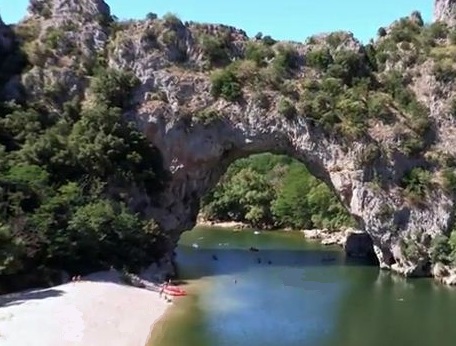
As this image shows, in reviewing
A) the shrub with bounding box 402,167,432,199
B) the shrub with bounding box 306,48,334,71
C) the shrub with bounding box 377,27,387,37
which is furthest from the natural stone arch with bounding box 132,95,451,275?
the shrub with bounding box 377,27,387,37

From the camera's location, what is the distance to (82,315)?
36.9 meters

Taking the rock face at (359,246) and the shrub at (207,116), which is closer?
the shrub at (207,116)

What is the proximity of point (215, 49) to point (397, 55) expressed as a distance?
1680 cm

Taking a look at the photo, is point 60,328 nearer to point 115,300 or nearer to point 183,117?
point 115,300

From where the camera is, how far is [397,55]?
63938 mm

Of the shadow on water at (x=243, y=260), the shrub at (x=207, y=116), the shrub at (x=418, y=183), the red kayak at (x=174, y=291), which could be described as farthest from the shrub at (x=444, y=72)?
the red kayak at (x=174, y=291)

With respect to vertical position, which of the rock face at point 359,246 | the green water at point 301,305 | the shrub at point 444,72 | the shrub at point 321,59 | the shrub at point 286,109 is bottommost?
the green water at point 301,305

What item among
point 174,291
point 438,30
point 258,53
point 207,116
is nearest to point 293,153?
point 207,116

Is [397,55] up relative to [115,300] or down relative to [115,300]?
up

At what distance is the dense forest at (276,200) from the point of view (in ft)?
278

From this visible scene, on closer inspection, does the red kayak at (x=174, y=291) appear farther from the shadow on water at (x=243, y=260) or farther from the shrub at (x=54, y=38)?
the shrub at (x=54, y=38)

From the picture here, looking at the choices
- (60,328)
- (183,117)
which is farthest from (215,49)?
(60,328)

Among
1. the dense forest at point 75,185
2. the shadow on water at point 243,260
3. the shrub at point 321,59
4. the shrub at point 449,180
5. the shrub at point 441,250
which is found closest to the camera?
the dense forest at point 75,185

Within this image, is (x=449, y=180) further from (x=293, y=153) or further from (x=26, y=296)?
(x=26, y=296)
